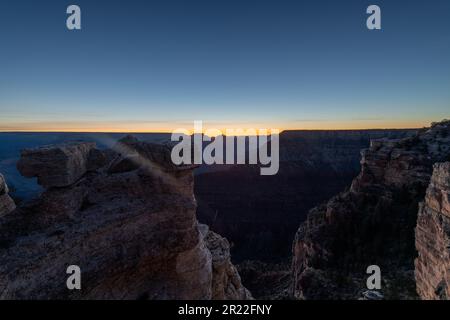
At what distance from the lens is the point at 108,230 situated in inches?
461

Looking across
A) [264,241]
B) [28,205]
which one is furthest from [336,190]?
[28,205]

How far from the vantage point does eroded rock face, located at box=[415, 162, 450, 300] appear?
32.4 ft

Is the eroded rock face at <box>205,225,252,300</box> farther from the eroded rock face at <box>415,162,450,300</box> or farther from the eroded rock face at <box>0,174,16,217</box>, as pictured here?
the eroded rock face at <box>0,174,16,217</box>

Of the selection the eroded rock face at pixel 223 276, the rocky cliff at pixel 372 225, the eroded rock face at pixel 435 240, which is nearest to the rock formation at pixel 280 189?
the rocky cliff at pixel 372 225

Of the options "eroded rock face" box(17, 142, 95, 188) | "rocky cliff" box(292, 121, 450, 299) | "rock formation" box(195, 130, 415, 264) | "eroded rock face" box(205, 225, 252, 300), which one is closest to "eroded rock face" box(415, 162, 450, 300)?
"eroded rock face" box(205, 225, 252, 300)

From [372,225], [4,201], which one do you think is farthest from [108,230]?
[372,225]

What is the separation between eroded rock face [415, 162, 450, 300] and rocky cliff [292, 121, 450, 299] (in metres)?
9.85

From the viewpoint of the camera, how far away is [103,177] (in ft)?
43.1

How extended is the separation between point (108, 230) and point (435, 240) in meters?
11.1

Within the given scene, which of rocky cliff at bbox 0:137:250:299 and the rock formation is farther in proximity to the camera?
the rock formation

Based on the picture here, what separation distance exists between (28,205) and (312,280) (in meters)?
→ 22.1

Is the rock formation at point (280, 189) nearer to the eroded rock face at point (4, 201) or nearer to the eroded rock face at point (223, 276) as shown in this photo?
the eroded rock face at point (223, 276)

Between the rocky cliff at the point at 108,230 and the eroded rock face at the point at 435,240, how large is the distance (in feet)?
26.6
